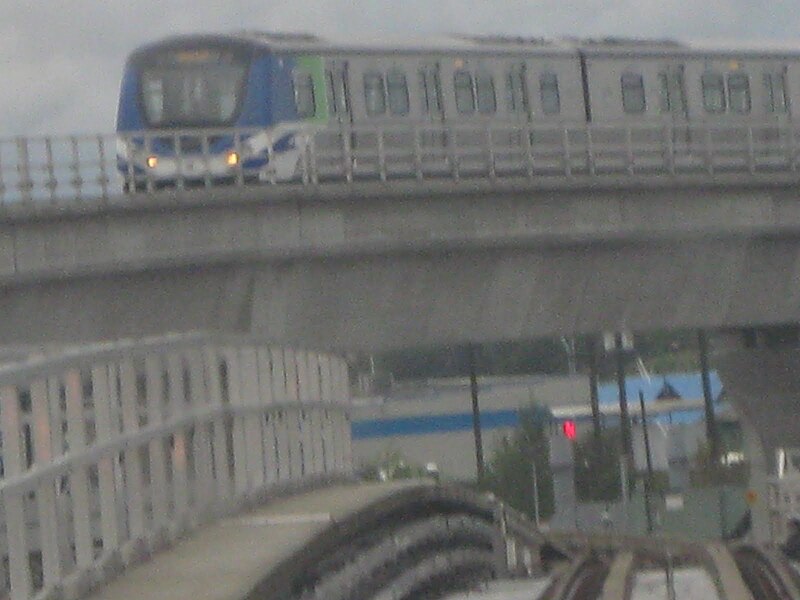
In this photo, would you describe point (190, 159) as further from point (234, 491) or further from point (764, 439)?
point (234, 491)

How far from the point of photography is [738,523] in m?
51.4

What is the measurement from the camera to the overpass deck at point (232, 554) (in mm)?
10969

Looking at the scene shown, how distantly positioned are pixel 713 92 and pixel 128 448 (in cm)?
3191

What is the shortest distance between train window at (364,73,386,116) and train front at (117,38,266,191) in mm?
2243

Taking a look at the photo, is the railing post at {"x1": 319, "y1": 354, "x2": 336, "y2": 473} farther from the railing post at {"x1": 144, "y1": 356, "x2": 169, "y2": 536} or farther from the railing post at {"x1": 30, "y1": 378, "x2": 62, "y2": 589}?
the railing post at {"x1": 30, "y1": 378, "x2": 62, "y2": 589}

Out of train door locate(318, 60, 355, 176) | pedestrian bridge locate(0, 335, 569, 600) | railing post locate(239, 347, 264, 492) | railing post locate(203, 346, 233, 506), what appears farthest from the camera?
train door locate(318, 60, 355, 176)

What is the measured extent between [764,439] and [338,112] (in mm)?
10952

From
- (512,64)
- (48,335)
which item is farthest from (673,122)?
(48,335)

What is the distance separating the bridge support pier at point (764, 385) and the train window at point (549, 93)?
5414mm

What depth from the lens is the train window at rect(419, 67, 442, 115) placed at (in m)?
39.7

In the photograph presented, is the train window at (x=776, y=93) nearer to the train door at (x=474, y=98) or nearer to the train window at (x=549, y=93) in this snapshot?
the train window at (x=549, y=93)

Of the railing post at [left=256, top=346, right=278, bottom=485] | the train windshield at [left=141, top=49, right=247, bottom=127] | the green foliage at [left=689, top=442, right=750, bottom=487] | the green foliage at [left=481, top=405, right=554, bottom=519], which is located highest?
the train windshield at [left=141, top=49, right=247, bottom=127]

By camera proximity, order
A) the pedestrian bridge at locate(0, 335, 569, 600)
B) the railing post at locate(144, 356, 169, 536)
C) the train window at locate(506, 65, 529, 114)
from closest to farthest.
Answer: the pedestrian bridge at locate(0, 335, 569, 600), the railing post at locate(144, 356, 169, 536), the train window at locate(506, 65, 529, 114)

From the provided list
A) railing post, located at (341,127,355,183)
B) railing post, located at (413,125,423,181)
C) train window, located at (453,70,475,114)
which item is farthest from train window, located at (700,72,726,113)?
railing post, located at (341,127,355,183)
